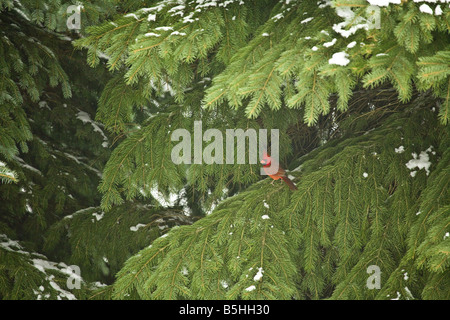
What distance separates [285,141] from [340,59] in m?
2.01

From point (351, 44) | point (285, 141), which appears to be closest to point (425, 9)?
point (351, 44)

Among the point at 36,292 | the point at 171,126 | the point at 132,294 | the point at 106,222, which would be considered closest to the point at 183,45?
the point at 171,126

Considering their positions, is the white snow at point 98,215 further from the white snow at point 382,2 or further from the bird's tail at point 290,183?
the white snow at point 382,2

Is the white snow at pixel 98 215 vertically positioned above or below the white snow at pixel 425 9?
below

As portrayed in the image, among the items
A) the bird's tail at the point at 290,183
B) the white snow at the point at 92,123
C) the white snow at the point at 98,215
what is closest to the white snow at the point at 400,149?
the bird's tail at the point at 290,183

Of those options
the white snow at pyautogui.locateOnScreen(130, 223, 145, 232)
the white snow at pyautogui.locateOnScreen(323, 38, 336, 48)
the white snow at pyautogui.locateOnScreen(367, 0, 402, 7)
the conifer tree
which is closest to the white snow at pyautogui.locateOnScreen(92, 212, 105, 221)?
the white snow at pyautogui.locateOnScreen(130, 223, 145, 232)

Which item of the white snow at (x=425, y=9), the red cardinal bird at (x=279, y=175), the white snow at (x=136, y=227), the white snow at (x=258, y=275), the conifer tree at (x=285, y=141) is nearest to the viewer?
the white snow at (x=425, y=9)

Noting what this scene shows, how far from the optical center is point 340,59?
5.94ft

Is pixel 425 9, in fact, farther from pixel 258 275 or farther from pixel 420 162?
pixel 258 275

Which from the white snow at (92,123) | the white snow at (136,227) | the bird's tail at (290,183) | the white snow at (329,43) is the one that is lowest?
the white snow at (136,227)

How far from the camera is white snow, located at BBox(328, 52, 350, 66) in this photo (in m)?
1.80

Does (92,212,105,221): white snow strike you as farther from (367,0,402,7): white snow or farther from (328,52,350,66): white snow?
(367,0,402,7): white snow

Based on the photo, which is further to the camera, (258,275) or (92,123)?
(92,123)

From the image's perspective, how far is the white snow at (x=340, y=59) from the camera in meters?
1.80
